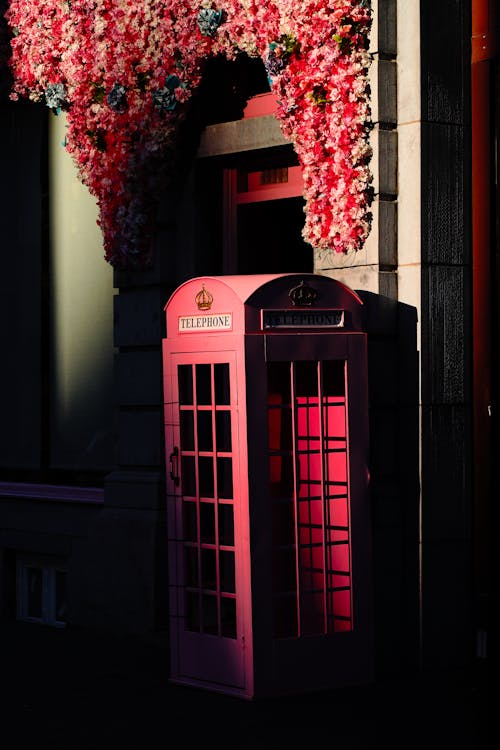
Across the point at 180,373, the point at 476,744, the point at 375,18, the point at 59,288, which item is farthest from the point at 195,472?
the point at 59,288

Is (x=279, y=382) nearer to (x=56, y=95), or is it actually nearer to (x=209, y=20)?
(x=209, y=20)

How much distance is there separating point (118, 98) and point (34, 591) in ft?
13.0

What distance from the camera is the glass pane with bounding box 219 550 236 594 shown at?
8812mm

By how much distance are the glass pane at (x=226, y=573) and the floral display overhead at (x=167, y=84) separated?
209cm

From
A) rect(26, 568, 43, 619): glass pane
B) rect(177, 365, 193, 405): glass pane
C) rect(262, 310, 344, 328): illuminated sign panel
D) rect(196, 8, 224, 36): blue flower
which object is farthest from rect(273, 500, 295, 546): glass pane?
rect(26, 568, 43, 619): glass pane

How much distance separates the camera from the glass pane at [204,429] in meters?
8.89

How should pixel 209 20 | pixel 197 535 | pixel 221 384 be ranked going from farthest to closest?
1. pixel 221 384
2. pixel 209 20
3. pixel 197 535

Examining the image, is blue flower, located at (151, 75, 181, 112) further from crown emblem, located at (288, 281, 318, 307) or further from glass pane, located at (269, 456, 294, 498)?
glass pane, located at (269, 456, 294, 498)

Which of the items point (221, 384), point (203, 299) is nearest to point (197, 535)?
point (203, 299)

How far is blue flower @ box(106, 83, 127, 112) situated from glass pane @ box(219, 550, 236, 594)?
334cm

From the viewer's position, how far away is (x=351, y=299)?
347 inches

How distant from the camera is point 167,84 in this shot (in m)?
10.8

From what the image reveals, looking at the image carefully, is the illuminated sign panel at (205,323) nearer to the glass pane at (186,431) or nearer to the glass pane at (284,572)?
the glass pane at (186,431)

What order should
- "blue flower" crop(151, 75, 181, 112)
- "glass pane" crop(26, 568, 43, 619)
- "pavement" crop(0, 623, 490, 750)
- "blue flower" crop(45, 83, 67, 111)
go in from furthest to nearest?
1. "glass pane" crop(26, 568, 43, 619)
2. "blue flower" crop(45, 83, 67, 111)
3. "blue flower" crop(151, 75, 181, 112)
4. "pavement" crop(0, 623, 490, 750)
